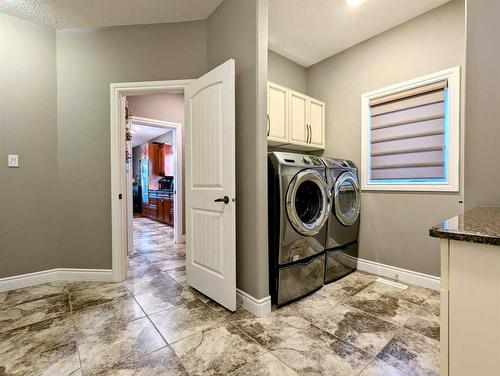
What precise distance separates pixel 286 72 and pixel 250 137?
1704 millimetres

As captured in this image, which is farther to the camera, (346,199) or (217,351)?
(346,199)

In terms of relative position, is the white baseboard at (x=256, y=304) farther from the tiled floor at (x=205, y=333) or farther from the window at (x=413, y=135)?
the window at (x=413, y=135)

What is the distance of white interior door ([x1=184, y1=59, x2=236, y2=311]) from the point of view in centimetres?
182

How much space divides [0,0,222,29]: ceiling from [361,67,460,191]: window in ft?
6.29

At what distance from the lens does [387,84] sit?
8.36 ft

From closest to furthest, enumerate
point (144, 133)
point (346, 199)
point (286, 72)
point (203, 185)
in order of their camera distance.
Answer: point (203, 185), point (346, 199), point (286, 72), point (144, 133)

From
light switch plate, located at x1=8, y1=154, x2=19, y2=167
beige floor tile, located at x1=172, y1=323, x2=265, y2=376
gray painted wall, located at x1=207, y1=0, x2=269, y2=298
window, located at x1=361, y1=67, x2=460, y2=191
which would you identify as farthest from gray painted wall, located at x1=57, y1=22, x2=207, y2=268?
window, located at x1=361, y1=67, x2=460, y2=191

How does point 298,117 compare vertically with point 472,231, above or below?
above

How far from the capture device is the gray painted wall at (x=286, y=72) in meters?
2.95

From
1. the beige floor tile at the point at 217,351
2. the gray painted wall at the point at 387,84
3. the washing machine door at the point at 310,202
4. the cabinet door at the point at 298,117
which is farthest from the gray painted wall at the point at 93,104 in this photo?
the gray painted wall at the point at 387,84

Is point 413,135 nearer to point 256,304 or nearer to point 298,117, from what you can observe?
point 298,117

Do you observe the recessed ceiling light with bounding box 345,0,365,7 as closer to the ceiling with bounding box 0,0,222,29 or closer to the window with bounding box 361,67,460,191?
the window with bounding box 361,67,460,191

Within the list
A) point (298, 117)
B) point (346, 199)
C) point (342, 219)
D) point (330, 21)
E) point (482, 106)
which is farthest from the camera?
point (298, 117)

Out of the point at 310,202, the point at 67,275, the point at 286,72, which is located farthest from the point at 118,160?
the point at 286,72
